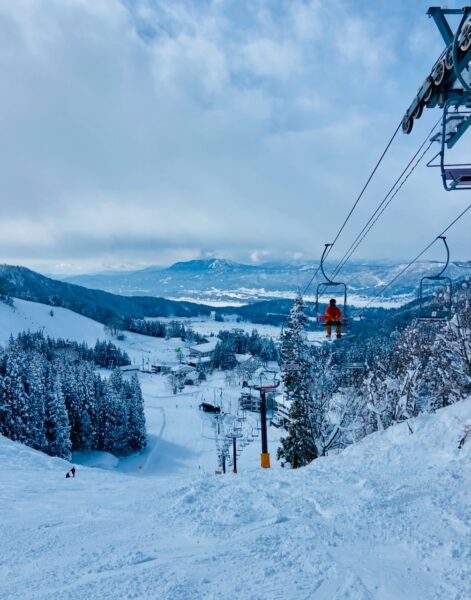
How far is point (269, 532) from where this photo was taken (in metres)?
6.92

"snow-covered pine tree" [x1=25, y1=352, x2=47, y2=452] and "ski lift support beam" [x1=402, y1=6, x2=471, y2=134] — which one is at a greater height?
"ski lift support beam" [x1=402, y1=6, x2=471, y2=134]

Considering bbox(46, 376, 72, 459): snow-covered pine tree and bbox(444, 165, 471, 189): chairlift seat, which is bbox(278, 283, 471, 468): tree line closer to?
bbox(444, 165, 471, 189): chairlift seat

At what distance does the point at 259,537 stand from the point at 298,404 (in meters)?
16.1

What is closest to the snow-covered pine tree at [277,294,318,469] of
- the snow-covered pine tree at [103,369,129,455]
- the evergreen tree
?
the snow-covered pine tree at [103,369,129,455]

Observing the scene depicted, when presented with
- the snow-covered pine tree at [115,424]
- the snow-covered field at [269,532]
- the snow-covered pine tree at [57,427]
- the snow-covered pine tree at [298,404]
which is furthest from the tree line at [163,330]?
the snow-covered field at [269,532]

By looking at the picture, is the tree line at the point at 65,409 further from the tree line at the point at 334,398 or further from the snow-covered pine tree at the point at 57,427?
the tree line at the point at 334,398

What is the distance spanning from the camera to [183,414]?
68688mm

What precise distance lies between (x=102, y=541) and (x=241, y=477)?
4386 millimetres

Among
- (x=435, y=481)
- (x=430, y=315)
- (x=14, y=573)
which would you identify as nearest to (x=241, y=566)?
(x=14, y=573)

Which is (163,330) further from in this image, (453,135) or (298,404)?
(453,135)

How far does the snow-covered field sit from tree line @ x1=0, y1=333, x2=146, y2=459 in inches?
1132

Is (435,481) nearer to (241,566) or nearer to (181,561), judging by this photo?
(241,566)

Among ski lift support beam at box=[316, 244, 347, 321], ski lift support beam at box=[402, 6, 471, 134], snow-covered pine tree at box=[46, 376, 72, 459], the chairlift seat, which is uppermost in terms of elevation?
ski lift support beam at box=[402, 6, 471, 134]

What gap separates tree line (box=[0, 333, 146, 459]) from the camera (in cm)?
3844
